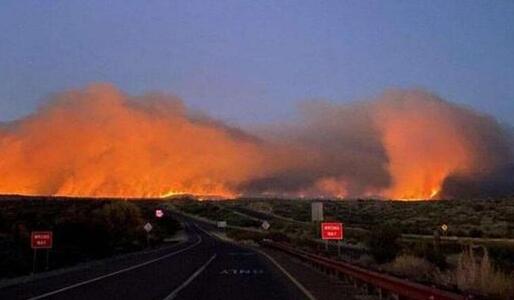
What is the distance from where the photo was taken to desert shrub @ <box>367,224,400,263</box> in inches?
1510

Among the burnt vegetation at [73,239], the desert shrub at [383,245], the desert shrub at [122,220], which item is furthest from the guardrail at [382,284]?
the desert shrub at [122,220]

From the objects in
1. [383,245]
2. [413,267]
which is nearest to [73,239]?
[383,245]

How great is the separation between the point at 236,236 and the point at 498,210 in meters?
40.9

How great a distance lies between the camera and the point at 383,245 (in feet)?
130

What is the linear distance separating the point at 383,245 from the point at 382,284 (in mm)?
20910

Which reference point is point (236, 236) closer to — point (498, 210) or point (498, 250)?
point (498, 210)

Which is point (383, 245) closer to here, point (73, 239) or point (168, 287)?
point (168, 287)

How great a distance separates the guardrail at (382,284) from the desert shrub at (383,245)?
3.24m

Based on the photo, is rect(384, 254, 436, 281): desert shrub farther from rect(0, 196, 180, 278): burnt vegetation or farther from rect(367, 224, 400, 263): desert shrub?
rect(0, 196, 180, 278): burnt vegetation

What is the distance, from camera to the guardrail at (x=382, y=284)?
13375mm

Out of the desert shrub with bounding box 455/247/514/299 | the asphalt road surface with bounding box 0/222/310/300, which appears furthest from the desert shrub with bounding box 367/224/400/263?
the desert shrub with bounding box 455/247/514/299

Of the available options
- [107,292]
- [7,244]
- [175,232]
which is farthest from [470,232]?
[175,232]

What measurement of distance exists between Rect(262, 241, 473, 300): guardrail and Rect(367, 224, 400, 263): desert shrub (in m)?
3.24

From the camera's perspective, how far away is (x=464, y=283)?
1962 centimetres
